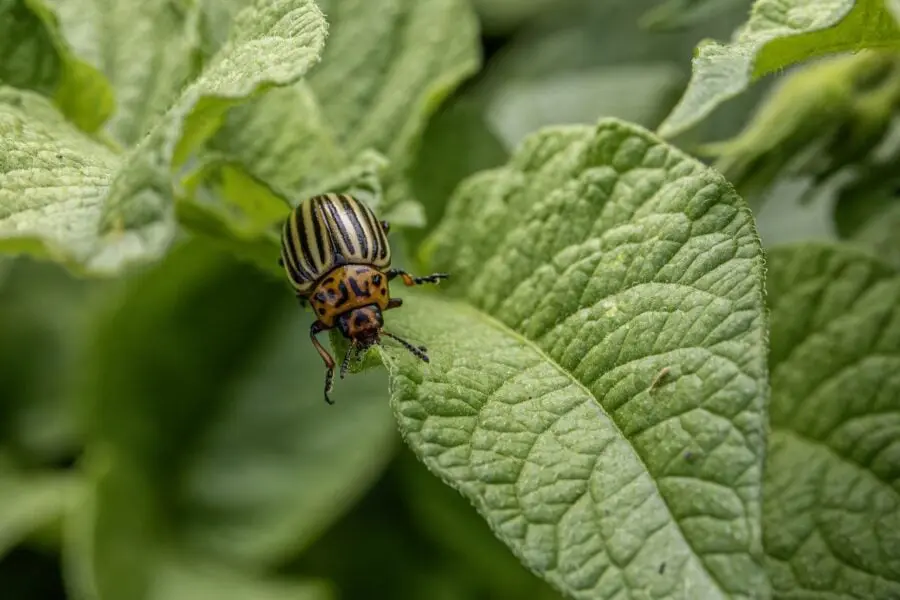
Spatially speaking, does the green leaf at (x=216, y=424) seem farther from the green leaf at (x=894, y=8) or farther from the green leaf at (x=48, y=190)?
the green leaf at (x=894, y=8)

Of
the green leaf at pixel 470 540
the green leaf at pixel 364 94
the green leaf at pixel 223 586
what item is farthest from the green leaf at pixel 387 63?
the green leaf at pixel 223 586

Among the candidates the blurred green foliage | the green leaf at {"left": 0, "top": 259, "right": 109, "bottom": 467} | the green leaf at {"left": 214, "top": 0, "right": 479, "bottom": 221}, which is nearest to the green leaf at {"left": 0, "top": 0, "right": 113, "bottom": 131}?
the blurred green foliage

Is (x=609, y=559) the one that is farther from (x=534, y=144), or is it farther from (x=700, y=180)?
(x=534, y=144)

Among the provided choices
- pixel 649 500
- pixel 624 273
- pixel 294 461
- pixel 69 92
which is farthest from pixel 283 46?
pixel 294 461

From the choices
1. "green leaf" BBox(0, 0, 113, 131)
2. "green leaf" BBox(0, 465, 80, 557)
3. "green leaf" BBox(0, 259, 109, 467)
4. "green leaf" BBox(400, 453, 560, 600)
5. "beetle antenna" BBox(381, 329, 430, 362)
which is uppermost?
"green leaf" BBox(0, 0, 113, 131)

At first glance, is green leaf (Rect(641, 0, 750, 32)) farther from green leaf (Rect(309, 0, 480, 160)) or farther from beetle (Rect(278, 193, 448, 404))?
beetle (Rect(278, 193, 448, 404))

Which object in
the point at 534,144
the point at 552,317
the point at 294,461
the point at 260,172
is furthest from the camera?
the point at 294,461
